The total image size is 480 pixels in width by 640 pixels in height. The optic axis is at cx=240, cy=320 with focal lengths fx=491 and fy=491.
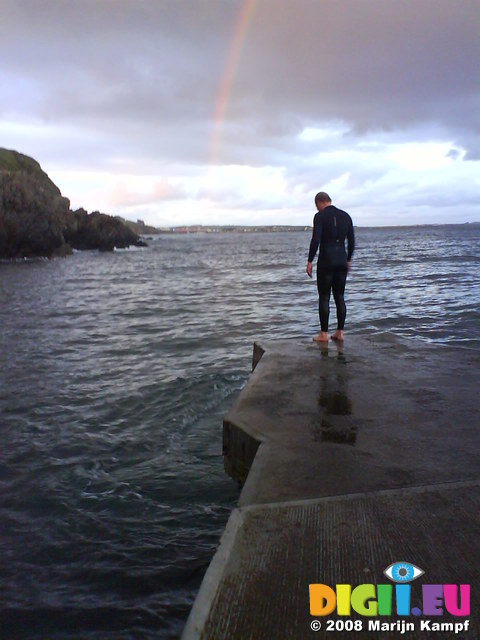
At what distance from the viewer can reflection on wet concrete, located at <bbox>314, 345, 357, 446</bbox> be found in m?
3.74

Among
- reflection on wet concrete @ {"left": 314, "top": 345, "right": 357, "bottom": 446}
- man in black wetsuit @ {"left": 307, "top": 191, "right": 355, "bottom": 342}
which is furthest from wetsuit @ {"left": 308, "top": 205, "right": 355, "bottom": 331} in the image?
reflection on wet concrete @ {"left": 314, "top": 345, "right": 357, "bottom": 446}

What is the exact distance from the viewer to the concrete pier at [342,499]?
6.49 ft

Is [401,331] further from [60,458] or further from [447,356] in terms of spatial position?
[60,458]

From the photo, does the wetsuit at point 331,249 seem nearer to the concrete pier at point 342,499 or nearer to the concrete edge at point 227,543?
the concrete pier at point 342,499

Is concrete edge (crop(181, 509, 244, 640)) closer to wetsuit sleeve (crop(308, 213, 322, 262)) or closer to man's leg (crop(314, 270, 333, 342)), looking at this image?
wetsuit sleeve (crop(308, 213, 322, 262))

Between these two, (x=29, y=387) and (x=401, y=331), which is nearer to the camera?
(x=29, y=387)

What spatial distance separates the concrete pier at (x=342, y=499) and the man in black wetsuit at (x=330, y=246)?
191 cm

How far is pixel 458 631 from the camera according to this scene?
1.86 m

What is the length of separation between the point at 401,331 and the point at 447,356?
5710mm

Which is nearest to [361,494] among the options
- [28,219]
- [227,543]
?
[227,543]

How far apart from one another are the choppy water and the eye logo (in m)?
1.39

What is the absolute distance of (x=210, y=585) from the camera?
2143 millimetres

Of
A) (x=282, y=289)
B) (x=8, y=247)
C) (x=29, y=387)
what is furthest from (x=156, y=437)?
(x=8, y=247)

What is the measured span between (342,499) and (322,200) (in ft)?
15.3
